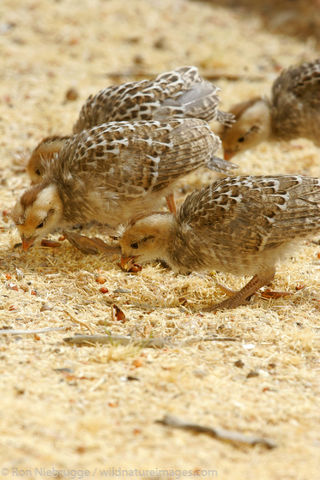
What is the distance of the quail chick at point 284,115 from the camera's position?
22.5 feet

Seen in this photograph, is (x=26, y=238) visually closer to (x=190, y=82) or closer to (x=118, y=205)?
(x=118, y=205)

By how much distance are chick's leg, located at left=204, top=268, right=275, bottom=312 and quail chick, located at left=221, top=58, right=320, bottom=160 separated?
252 centimetres

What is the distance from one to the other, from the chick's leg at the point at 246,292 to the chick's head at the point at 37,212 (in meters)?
1.52

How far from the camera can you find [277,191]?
14.4 feet

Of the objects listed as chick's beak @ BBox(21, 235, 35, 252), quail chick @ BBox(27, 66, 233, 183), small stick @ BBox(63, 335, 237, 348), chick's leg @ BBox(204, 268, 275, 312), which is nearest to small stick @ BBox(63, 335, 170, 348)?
small stick @ BBox(63, 335, 237, 348)

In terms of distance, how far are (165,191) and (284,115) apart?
2417 millimetres

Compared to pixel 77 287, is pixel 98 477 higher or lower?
higher

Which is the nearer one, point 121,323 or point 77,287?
point 121,323

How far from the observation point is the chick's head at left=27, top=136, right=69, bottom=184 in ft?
18.9

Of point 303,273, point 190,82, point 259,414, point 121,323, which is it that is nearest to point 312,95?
point 190,82

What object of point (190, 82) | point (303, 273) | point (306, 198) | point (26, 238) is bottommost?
point (303, 273)

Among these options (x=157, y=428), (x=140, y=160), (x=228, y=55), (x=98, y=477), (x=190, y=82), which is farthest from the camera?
(x=228, y=55)

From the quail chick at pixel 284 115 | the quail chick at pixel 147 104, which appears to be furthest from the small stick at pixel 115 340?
the quail chick at pixel 284 115

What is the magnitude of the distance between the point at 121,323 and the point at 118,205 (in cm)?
123
